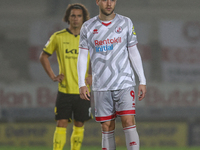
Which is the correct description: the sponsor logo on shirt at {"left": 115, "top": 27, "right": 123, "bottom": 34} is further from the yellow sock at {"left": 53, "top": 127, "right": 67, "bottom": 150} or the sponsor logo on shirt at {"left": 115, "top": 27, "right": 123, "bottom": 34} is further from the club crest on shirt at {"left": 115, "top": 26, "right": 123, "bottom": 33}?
the yellow sock at {"left": 53, "top": 127, "right": 67, "bottom": 150}

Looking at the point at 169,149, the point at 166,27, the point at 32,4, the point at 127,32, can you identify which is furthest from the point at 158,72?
the point at 127,32

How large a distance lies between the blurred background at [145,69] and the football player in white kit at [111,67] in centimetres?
497

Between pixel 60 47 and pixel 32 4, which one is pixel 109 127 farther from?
pixel 32 4

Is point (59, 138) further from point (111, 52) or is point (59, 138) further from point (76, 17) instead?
point (111, 52)

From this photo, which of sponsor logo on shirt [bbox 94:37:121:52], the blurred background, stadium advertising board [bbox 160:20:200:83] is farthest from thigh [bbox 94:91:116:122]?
stadium advertising board [bbox 160:20:200:83]

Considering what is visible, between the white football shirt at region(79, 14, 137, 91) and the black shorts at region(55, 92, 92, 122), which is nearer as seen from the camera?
the white football shirt at region(79, 14, 137, 91)

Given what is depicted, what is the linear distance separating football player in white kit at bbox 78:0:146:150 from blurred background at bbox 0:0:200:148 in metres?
4.97

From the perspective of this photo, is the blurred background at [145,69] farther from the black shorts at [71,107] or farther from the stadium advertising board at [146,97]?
the black shorts at [71,107]

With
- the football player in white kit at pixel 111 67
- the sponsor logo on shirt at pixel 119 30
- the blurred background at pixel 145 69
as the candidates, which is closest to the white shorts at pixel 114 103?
the football player in white kit at pixel 111 67

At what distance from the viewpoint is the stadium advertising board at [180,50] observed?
1000cm

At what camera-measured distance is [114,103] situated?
3.77 m

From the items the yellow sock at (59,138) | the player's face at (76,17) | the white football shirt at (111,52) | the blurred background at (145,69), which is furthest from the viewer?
the blurred background at (145,69)

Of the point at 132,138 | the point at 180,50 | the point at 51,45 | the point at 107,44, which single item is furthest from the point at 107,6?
the point at 180,50

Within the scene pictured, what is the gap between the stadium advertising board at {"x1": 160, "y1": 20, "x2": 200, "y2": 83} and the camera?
394 inches
